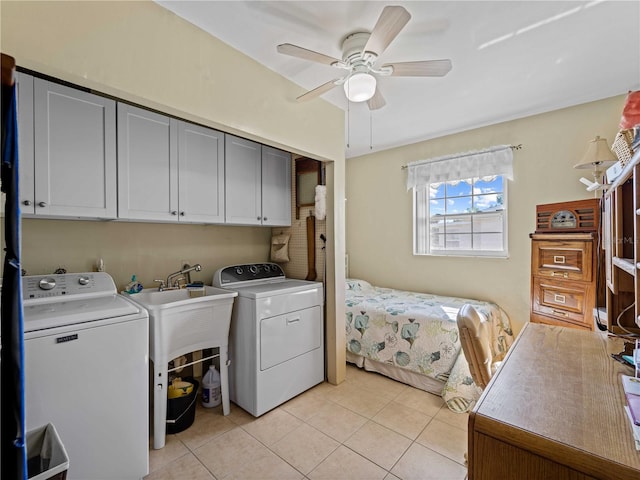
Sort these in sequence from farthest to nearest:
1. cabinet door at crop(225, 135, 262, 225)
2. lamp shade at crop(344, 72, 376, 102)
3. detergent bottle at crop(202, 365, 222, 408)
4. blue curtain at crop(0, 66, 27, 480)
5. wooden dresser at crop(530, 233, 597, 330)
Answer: cabinet door at crop(225, 135, 262, 225) → detergent bottle at crop(202, 365, 222, 408) → wooden dresser at crop(530, 233, 597, 330) → lamp shade at crop(344, 72, 376, 102) → blue curtain at crop(0, 66, 27, 480)

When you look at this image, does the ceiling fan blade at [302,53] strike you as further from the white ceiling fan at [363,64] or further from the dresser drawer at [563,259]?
the dresser drawer at [563,259]

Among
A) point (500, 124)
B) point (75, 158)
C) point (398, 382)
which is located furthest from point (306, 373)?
point (500, 124)

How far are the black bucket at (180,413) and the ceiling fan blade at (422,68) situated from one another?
2510mm

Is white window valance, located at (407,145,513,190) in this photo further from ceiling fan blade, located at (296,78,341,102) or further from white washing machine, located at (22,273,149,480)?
white washing machine, located at (22,273,149,480)

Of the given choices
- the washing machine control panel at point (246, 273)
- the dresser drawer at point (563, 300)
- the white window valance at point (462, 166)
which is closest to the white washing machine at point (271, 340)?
the washing machine control panel at point (246, 273)

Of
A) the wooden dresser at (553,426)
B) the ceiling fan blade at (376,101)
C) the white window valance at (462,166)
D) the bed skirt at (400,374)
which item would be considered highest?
the ceiling fan blade at (376,101)

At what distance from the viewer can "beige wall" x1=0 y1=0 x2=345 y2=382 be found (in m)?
1.22

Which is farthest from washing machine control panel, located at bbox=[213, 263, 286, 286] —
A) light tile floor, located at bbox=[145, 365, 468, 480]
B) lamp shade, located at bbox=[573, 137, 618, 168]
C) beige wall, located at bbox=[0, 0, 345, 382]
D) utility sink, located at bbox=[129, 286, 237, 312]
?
lamp shade, located at bbox=[573, 137, 618, 168]

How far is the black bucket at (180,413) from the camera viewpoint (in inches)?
78.0

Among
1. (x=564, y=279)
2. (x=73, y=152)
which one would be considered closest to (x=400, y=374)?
(x=564, y=279)

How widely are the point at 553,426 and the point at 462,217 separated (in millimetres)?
2989

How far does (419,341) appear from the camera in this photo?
100 inches

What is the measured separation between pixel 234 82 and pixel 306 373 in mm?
2270

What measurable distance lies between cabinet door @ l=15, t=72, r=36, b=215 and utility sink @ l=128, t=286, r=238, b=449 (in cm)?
79
